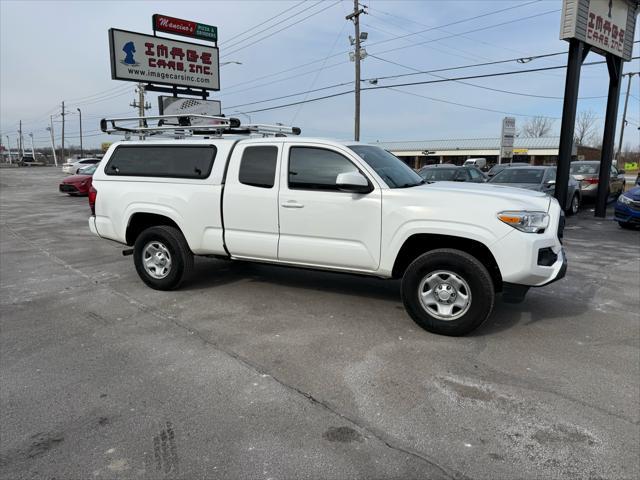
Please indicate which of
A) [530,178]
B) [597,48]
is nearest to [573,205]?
[530,178]

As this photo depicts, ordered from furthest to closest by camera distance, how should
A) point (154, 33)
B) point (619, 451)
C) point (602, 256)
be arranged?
point (154, 33), point (602, 256), point (619, 451)

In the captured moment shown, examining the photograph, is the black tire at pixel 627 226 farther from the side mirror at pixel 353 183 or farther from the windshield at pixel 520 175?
the side mirror at pixel 353 183

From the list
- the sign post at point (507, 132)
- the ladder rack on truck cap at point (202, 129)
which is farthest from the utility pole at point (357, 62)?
the ladder rack on truck cap at point (202, 129)

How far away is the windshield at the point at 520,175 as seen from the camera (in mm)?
12480

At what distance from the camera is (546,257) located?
14.0 ft

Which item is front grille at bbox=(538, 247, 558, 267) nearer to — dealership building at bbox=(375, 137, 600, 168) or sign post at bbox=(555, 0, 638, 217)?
sign post at bbox=(555, 0, 638, 217)

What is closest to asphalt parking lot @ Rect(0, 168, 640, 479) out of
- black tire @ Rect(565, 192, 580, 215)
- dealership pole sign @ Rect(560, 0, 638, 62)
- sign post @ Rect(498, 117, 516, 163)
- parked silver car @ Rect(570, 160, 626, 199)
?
black tire @ Rect(565, 192, 580, 215)

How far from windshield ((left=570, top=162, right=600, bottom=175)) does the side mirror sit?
14.4 meters

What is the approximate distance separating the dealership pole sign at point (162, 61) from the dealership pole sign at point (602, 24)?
44.0ft

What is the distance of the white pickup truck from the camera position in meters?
4.27

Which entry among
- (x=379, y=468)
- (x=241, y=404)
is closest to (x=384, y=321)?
(x=241, y=404)

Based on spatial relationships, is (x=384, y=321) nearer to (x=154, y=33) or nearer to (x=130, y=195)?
(x=130, y=195)

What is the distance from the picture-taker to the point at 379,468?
8.56ft

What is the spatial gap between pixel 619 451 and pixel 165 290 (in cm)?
501
